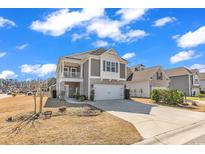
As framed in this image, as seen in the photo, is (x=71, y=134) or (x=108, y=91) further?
(x=108, y=91)

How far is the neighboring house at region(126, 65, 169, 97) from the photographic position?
100ft

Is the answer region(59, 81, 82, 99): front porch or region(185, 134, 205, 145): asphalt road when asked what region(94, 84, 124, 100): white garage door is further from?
region(185, 134, 205, 145): asphalt road

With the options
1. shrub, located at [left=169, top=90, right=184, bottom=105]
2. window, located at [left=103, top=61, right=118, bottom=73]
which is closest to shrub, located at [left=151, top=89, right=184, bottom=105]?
shrub, located at [left=169, top=90, right=184, bottom=105]

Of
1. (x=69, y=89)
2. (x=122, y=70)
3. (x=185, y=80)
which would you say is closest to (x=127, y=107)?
(x=122, y=70)

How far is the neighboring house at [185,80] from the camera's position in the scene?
40.6 metres

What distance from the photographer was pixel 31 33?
45.9 feet

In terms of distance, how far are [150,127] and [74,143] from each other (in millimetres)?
4432

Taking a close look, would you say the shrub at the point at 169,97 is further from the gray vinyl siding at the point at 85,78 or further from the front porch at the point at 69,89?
the front porch at the point at 69,89

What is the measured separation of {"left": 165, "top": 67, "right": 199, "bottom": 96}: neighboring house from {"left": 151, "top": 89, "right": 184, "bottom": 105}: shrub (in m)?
21.9

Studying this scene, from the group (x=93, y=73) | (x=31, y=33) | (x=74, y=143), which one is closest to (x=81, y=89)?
(x=93, y=73)

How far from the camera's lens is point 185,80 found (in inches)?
1617

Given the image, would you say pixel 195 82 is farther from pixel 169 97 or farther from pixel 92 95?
pixel 92 95

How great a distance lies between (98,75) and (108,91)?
2466 millimetres
